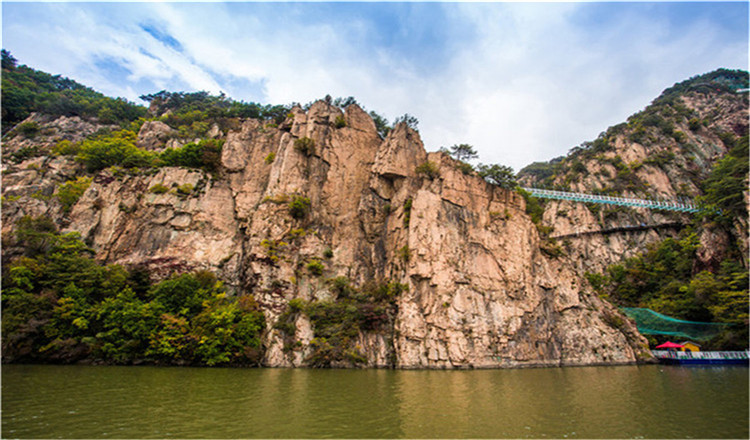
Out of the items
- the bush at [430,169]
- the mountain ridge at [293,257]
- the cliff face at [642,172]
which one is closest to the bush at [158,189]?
the mountain ridge at [293,257]

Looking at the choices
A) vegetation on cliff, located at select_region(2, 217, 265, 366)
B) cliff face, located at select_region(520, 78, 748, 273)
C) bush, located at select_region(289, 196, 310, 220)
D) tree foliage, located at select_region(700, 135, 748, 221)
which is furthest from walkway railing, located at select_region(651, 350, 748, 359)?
bush, located at select_region(289, 196, 310, 220)

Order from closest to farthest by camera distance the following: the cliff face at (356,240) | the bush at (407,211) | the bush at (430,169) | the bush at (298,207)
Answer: the cliff face at (356,240)
the bush at (298,207)
the bush at (407,211)
the bush at (430,169)

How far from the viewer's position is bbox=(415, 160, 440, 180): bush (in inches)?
1398

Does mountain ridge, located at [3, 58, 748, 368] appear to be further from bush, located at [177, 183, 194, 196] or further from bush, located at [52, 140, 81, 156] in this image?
bush, located at [52, 140, 81, 156]

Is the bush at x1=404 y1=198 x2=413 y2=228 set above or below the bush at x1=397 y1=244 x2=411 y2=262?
above

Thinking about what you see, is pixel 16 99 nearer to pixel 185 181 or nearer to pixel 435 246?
pixel 185 181

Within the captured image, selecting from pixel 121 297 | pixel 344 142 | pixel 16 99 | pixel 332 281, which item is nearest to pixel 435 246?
pixel 332 281

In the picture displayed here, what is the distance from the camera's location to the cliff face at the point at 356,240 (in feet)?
93.0

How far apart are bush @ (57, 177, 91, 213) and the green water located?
71.0ft

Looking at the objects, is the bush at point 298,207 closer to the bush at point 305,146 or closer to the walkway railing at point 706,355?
the bush at point 305,146

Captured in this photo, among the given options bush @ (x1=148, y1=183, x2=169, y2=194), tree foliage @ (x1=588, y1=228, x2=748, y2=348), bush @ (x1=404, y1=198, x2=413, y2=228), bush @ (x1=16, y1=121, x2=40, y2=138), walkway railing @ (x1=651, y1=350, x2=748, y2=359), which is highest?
bush @ (x1=16, y1=121, x2=40, y2=138)

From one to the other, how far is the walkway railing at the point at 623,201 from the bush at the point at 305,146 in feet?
96.6

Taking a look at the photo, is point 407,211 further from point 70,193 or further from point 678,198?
point 678,198

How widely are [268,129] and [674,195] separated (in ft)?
182
